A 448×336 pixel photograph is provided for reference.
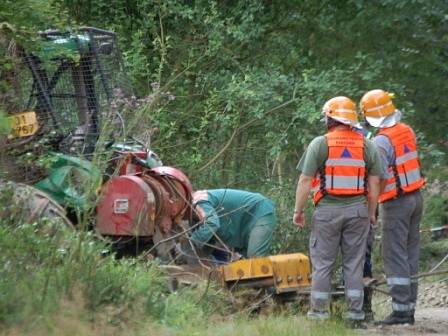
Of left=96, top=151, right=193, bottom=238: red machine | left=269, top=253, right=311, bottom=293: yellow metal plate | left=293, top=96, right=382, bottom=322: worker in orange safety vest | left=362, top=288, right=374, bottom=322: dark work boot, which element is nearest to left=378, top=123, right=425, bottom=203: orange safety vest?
left=293, top=96, right=382, bottom=322: worker in orange safety vest

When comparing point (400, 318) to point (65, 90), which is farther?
point (65, 90)

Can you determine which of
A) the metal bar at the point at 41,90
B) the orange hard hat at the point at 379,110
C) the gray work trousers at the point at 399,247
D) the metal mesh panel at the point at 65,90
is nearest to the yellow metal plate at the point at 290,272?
the gray work trousers at the point at 399,247

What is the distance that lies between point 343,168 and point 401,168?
89 centimetres

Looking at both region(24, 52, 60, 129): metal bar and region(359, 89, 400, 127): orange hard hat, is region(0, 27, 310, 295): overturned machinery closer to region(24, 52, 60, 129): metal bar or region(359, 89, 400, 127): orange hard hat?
region(24, 52, 60, 129): metal bar

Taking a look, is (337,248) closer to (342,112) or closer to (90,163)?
(342,112)

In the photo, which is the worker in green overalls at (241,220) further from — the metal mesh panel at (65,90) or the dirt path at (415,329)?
the dirt path at (415,329)

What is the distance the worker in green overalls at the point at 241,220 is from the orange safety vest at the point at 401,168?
1912 mm

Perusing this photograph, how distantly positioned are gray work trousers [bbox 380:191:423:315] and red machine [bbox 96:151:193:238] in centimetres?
211

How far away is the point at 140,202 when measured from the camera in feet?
33.5

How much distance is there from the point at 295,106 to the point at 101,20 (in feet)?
11.9

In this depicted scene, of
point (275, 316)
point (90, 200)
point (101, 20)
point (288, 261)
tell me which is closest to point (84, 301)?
point (90, 200)

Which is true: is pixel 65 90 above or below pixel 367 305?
above

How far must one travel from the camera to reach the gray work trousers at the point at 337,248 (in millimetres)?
9680

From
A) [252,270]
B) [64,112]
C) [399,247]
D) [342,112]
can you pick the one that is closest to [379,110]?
[342,112]
